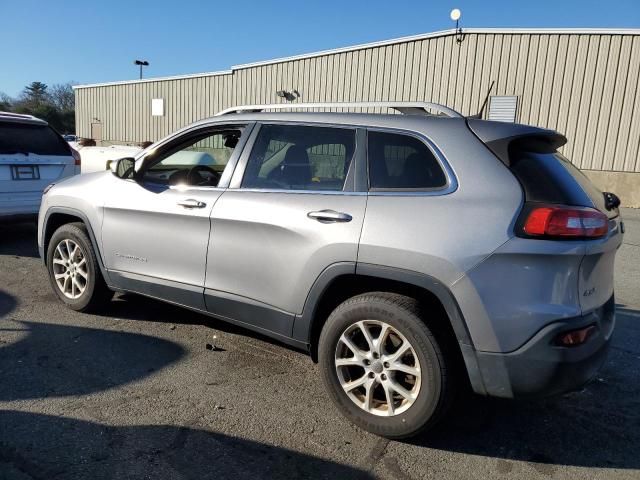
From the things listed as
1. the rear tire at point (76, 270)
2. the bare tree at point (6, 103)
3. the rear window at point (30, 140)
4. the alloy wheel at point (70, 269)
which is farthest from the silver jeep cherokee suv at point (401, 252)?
the bare tree at point (6, 103)

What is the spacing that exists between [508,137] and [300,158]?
4.34ft

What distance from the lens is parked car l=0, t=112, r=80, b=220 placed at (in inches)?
265

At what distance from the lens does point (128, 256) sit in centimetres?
416

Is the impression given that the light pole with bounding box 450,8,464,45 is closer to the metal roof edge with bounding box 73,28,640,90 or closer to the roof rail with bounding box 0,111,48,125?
the metal roof edge with bounding box 73,28,640,90

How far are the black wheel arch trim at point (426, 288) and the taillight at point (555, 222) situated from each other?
1.64 feet

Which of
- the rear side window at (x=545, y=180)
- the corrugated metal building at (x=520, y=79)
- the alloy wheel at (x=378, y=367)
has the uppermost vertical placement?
the corrugated metal building at (x=520, y=79)

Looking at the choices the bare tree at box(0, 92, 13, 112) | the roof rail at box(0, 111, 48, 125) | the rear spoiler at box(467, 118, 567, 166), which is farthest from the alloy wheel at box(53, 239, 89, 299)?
the bare tree at box(0, 92, 13, 112)

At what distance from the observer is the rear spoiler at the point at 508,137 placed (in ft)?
9.03

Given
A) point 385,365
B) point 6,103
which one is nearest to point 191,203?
point 385,365

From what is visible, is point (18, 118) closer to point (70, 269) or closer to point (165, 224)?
point (70, 269)

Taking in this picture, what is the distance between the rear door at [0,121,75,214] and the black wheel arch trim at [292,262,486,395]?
545 centimetres

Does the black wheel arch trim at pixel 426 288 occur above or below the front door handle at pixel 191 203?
below

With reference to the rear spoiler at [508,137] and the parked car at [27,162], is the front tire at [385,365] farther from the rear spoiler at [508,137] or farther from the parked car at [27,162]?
the parked car at [27,162]

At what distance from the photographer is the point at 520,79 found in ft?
53.9
